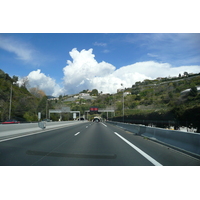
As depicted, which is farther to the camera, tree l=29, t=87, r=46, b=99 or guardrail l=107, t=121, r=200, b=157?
tree l=29, t=87, r=46, b=99

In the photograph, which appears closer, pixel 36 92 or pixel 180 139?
pixel 180 139

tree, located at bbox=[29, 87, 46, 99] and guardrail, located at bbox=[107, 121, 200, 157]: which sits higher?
tree, located at bbox=[29, 87, 46, 99]

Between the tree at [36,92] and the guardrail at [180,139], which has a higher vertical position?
the tree at [36,92]

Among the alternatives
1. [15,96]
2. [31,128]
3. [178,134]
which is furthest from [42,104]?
[178,134]

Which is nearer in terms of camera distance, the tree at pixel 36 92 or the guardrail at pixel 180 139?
the guardrail at pixel 180 139

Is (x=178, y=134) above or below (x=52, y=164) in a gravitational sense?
above

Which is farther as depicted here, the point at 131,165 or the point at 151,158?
the point at 151,158

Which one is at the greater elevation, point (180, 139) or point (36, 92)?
point (36, 92)

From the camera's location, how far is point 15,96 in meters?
79.3
